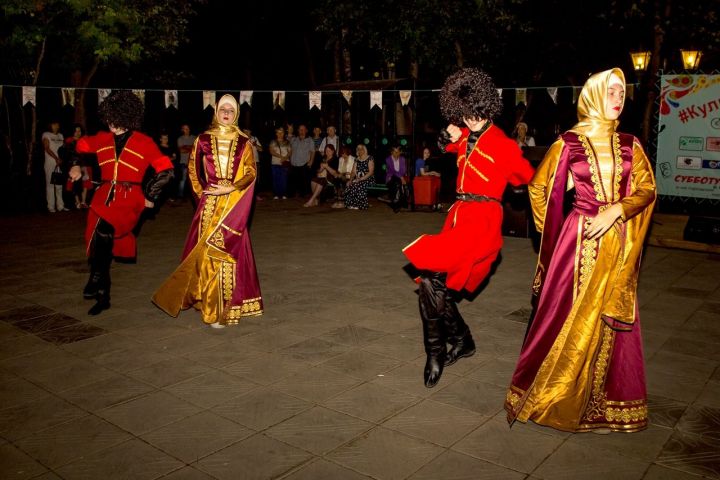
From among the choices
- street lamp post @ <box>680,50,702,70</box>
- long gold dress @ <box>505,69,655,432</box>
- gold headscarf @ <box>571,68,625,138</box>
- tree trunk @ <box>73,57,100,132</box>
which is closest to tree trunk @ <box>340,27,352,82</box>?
tree trunk @ <box>73,57,100,132</box>

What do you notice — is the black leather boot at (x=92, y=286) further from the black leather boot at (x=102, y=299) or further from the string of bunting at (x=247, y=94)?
the string of bunting at (x=247, y=94)

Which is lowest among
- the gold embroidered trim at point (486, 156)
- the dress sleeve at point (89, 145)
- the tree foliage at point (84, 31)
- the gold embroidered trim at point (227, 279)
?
the gold embroidered trim at point (227, 279)

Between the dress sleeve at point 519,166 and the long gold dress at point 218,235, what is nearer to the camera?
the dress sleeve at point 519,166

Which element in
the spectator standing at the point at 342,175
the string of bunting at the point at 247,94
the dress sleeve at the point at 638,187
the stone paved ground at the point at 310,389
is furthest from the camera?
the spectator standing at the point at 342,175

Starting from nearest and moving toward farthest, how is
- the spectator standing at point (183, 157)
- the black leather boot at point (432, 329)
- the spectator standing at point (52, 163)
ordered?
the black leather boot at point (432, 329)
the spectator standing at point (52, 163)
the spectator standing at point (183, 157)

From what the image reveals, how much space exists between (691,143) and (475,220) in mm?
8596

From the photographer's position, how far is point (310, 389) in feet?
15.4

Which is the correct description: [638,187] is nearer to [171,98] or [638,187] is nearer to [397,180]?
[397,180]

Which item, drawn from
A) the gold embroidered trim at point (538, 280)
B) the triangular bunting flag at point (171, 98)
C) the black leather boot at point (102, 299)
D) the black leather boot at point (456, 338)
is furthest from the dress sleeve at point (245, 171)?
the triangular bunting flag at point (171, 98)

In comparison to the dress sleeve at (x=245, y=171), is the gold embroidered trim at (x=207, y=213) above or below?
below

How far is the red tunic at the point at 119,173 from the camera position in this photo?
6.46m

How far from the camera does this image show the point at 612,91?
3.79m

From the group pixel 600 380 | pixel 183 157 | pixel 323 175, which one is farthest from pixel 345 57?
pixel 600 380

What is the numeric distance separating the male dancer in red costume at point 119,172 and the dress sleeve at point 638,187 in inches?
172
